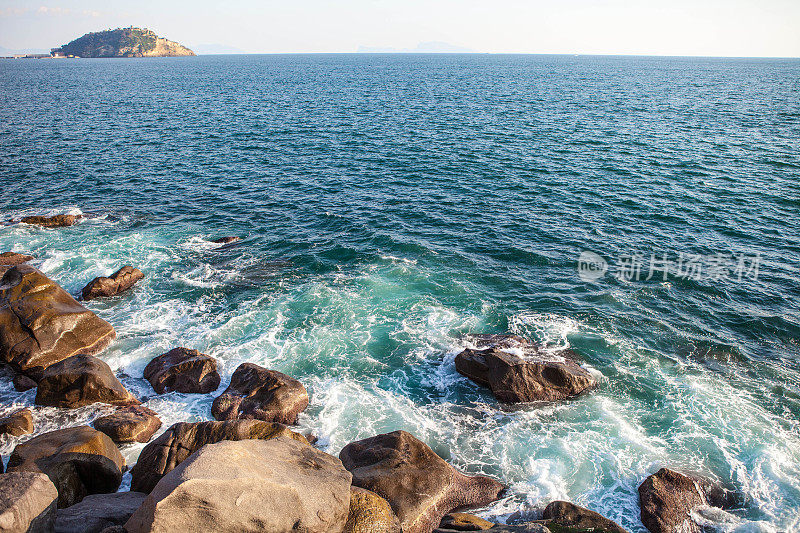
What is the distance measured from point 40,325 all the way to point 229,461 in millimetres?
19572

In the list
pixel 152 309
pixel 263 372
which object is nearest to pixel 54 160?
pixel 152 309

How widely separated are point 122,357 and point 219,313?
596 centimetres

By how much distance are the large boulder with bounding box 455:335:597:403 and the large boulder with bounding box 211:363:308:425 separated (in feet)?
28.8

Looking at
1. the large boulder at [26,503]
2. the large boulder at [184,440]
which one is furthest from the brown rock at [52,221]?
the large boulder at [26,503]

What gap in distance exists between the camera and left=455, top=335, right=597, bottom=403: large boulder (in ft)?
77.4

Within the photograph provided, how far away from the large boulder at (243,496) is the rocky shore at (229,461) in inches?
1.2

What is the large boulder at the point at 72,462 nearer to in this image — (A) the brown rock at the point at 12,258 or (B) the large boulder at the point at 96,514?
(B) the large boulder at the point at 96,514

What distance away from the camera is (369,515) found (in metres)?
14.6

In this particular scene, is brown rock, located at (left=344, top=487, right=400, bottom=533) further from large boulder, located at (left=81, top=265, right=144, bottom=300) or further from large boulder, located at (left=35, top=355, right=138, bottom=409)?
large boulder, located at (left=81, top=265, right=144, bottom=300)

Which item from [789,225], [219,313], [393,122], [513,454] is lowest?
[513,454]

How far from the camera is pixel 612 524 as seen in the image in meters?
16.2

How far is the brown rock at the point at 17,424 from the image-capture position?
2012 centimetres

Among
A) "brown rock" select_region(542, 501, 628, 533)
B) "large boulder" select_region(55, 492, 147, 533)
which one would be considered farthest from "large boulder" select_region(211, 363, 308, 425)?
"brown rock" select_region(542, 501, 628, 533)

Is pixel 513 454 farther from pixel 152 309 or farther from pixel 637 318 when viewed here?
pixel 152 309
